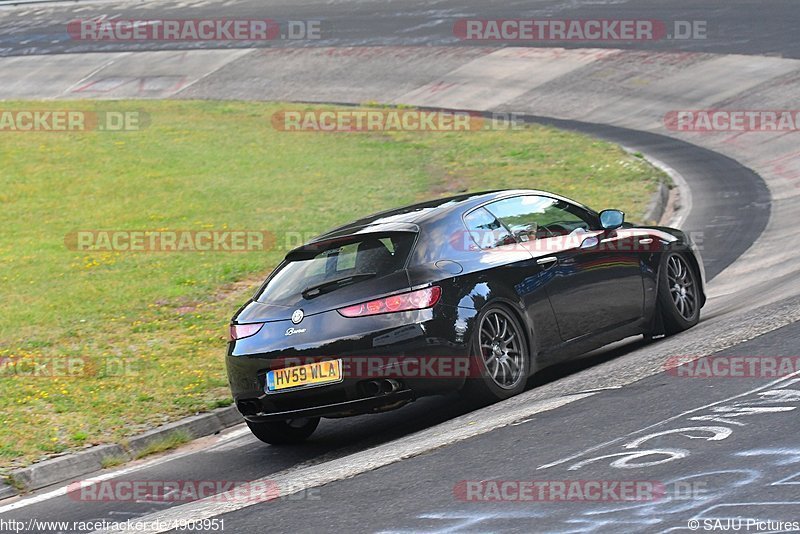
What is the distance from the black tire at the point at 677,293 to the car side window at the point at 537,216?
3.01 ft

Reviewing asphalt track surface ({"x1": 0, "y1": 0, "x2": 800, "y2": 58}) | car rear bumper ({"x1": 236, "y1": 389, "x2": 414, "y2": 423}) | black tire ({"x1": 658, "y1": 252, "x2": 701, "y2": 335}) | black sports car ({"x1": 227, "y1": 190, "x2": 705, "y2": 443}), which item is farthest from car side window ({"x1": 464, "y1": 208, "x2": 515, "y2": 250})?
asphalt track surface ({"x1": 0, "y1": 0, "x2": 800, "y2": 58})

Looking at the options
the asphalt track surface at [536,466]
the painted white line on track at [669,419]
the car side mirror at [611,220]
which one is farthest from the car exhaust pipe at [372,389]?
the car side mirror at [611,220]

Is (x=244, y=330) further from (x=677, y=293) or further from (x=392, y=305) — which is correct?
(x=677, y=293)

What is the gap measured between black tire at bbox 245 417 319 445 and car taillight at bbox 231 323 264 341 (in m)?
0.61

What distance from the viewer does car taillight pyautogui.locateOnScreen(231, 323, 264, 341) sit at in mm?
8438

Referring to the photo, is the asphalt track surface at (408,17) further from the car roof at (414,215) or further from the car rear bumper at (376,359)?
the car rear bumper at (376,359)

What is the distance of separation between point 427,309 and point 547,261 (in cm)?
141

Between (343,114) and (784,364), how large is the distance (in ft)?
66.6

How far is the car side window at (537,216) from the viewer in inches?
363

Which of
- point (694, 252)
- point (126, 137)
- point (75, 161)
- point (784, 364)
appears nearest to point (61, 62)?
point (126, 137)

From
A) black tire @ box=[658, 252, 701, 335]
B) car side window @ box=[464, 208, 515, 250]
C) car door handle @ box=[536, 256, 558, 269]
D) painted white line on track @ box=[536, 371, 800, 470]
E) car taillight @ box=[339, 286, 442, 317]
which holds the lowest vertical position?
painted white line on track @ box=[536, 371, 800, 470]

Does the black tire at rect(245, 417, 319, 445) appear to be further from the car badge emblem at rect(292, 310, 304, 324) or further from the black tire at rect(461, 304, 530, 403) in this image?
the black tire at rect(461, 304, 530, 403)

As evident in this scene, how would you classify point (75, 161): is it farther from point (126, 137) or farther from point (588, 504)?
point (588, 504)

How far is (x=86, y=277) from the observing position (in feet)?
49.4
